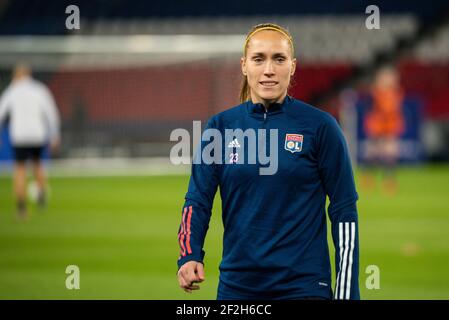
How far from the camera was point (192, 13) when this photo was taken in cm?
3328

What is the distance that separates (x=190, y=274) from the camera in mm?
4277

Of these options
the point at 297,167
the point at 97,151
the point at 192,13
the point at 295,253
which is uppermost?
the point at 192,13

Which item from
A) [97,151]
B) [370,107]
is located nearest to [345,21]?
[370,107]

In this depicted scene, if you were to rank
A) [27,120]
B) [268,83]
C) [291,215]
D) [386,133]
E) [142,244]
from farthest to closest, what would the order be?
[386,133]
[27,120]
[142,244]
[268,83]
[291,215]

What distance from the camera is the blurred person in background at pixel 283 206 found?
424 cm

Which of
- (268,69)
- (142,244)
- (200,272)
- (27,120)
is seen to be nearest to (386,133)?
(27,120)

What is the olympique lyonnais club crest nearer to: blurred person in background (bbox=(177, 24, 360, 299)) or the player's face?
blurred person in background (bbox=(177, 24, 360, 299))

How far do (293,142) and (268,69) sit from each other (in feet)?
1.11

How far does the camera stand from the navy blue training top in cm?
424

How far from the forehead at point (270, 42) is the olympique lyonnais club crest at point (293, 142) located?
0.38 meters

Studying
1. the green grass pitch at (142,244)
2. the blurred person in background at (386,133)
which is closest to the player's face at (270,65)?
the green grass pitch at (142,244)

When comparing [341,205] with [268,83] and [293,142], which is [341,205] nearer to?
[293,142]
